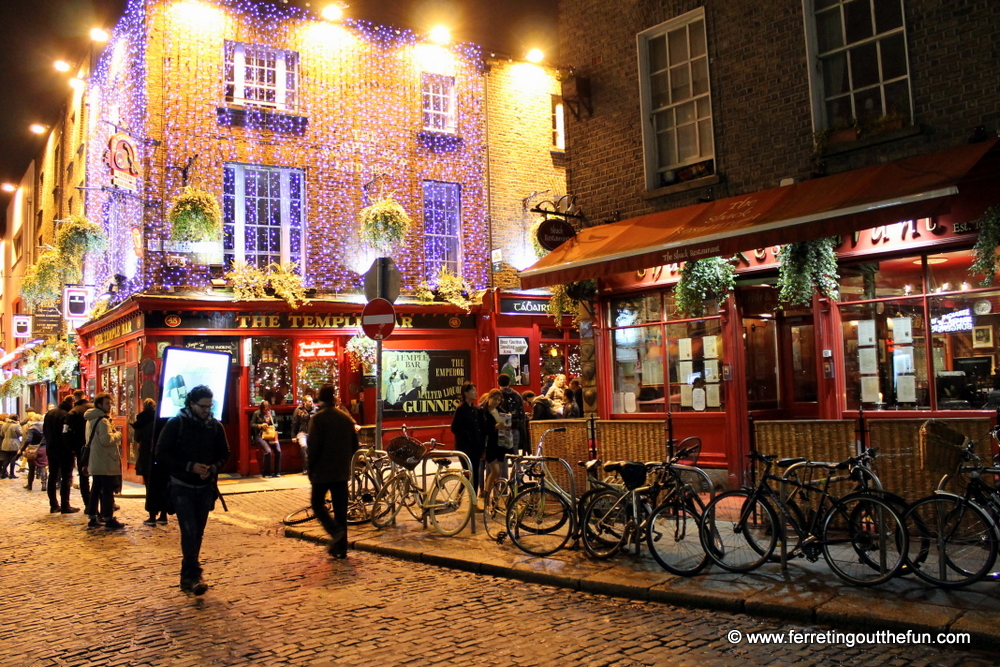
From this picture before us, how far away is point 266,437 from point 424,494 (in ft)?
27.2

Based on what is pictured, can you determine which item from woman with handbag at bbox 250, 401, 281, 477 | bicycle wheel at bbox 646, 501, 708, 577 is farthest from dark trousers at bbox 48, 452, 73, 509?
bicycle wheel at bbox 646, 501, 708, 577

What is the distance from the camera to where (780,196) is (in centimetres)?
970

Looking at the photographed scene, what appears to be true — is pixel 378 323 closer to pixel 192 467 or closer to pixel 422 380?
pixel 192 467

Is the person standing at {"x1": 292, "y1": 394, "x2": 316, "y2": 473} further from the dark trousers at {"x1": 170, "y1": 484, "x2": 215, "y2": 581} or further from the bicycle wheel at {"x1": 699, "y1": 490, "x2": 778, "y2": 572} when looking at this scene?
the bicycle wheel at {"x1": 699, "y1": 490, "x2": 778, "y2": 572}

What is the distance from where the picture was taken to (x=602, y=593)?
22.3 ft

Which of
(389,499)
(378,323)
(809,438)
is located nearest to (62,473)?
(389,499)

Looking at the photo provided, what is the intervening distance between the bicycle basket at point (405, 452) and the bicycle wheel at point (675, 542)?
3687mm

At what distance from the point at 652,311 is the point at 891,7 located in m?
4.90

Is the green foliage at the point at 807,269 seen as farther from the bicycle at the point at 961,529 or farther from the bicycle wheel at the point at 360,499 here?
the bicycle wheel at the point at 360,499

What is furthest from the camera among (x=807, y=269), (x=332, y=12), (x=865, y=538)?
(x=332, y=12)

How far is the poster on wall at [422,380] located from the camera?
63.6 ft

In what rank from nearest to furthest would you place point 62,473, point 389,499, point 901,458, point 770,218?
point 901,458 → point 770,218 → point 389,499 → point 62,473

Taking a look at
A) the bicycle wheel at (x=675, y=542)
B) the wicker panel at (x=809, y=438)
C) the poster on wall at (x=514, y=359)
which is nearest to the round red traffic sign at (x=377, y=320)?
the bicycle wheel at (x=675, y=542)

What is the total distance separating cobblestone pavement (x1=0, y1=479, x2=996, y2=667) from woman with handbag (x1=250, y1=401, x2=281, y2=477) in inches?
317
